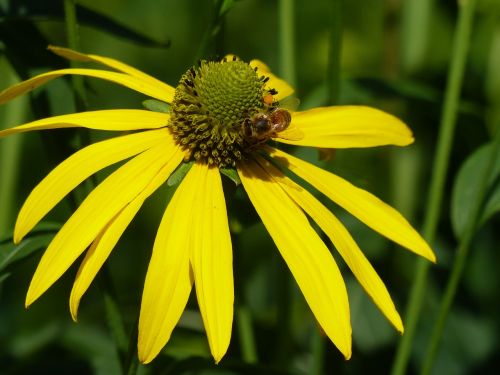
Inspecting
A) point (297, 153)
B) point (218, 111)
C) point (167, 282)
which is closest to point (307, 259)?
point (167, 282)

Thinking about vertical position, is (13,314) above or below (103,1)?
below

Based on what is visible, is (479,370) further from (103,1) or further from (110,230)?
(103,1)

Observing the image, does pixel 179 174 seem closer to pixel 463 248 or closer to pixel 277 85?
pixel 277 85

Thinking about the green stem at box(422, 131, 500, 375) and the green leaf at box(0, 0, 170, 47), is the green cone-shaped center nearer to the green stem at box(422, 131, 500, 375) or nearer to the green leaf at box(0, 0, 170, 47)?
the green leaf at box(0, 0, 170, 47)

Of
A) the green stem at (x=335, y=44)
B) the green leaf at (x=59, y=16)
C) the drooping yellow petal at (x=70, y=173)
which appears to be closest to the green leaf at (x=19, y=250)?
the drooping yellow petal at (x=70, y=173)

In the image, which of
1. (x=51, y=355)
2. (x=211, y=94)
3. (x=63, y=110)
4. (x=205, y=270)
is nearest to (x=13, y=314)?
(x=51, y=355)

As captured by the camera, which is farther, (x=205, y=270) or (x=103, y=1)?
(x=103, y=1)
